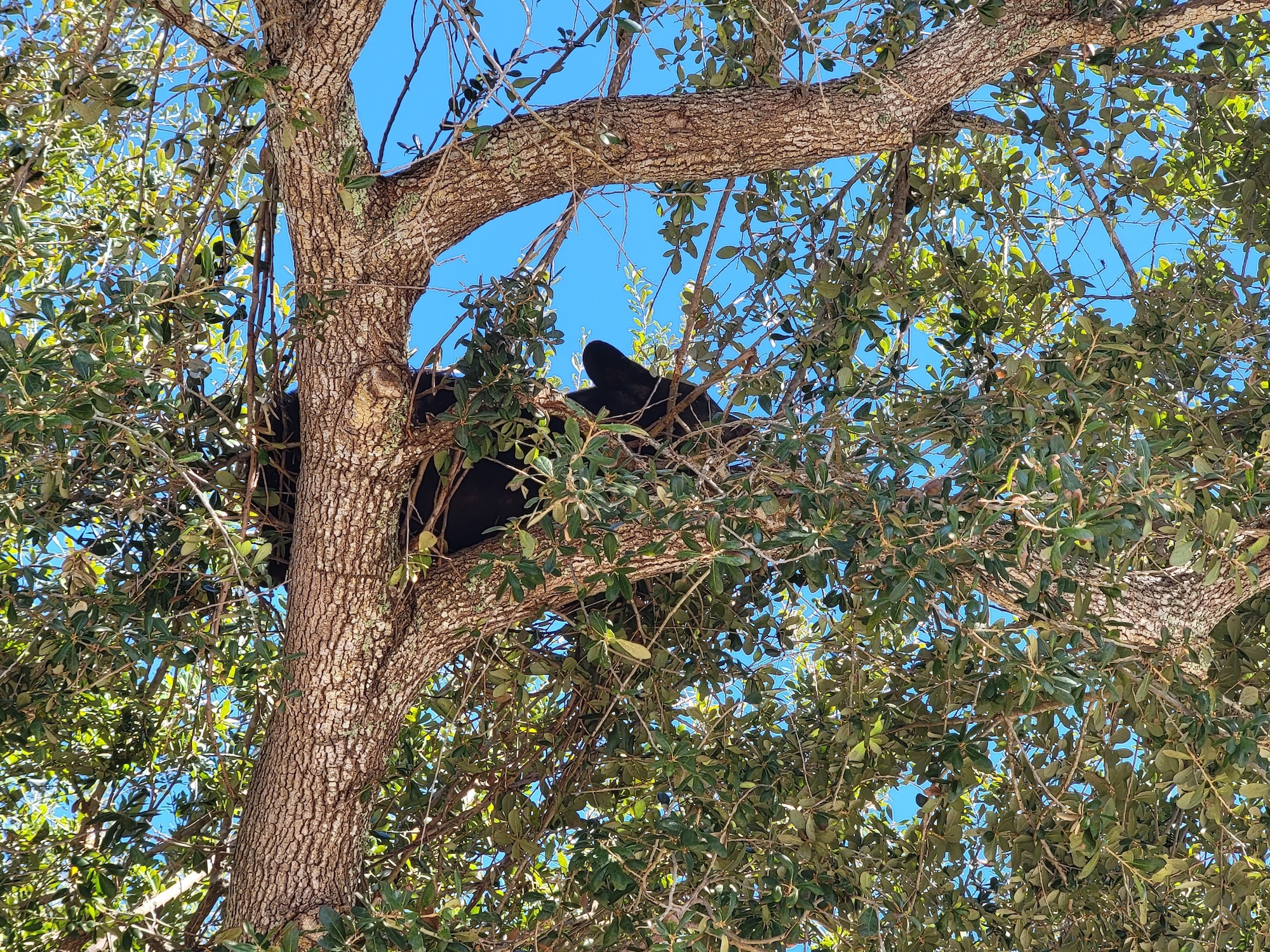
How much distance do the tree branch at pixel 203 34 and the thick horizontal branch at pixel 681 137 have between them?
45 centimetres

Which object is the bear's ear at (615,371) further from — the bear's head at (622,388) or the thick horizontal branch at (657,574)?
the thick horizontal branch at (657,574)

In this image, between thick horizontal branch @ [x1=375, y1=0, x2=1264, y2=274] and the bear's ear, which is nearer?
thick horizontal branch @ [x1=375, y1=0, x2=1264, y2=274]

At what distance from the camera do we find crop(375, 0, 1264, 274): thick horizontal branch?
278cm

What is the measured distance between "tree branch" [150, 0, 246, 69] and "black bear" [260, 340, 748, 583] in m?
0.89

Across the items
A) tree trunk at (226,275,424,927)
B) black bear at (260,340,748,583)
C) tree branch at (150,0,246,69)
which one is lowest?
tree trunk at (226,275,424,927)

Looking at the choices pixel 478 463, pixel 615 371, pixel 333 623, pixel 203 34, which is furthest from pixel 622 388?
pixel 203 34

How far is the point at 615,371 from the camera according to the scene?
3527mm

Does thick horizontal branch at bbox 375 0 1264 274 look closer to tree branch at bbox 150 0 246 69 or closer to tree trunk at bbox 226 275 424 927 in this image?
tree trunk at bbox 226 275 424 927

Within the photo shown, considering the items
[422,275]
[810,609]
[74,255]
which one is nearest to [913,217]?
[810,609]

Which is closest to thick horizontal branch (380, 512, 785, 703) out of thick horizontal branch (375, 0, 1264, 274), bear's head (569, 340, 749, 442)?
bear's head (569, 340, 749, 442)

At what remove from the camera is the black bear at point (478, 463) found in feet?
10.4

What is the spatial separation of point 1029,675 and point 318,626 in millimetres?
1714

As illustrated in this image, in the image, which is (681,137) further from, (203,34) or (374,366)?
(203,34)

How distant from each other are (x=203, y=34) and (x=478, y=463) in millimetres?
1325
